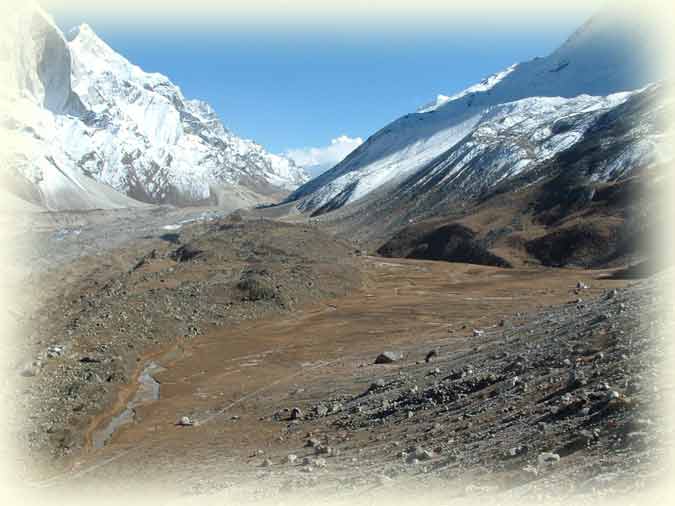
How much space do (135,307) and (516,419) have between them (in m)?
25.5

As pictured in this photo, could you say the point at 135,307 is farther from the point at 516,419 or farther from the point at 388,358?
the point at 516,419

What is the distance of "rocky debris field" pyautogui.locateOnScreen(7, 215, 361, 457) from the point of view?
2092cm

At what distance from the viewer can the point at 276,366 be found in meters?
26.6

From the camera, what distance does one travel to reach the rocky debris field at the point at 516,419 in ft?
32.8

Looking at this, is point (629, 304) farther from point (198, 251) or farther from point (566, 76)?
point (566, 76)

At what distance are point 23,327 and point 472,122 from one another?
147984 mm

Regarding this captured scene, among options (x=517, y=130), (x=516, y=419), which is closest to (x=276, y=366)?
(x=516, y=419)

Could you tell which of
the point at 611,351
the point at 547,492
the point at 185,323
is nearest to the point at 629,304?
the point at 611,351

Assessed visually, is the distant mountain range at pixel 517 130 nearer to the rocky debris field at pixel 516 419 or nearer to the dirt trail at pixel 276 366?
the dirt trail at pixel 276 366

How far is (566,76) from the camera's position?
166 metres

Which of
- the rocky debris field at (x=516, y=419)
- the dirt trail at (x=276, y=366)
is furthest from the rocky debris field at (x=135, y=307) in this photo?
the rocky debris field at (x=516, y=419)

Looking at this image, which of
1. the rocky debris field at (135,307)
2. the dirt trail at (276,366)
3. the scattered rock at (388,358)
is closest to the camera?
the dirt trail at (276,366)

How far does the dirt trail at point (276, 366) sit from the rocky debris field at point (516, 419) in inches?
51.2

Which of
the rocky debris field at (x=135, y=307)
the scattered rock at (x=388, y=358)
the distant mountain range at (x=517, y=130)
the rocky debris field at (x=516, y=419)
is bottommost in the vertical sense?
the rocky debris field at (x=516, y=419)
